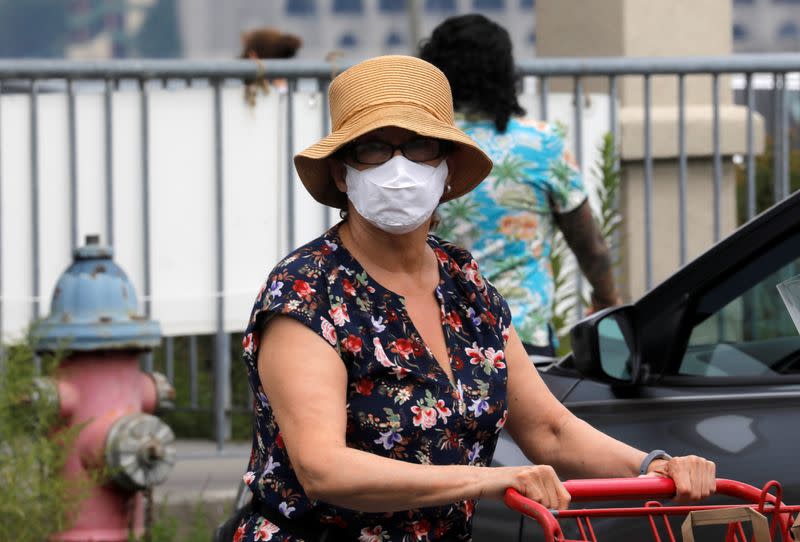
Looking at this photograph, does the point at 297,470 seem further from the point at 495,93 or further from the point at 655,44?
the point at 655,44

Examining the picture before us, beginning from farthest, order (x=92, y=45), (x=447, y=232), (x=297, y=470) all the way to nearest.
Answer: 1. (x=92, y=45)
2. (x=447, y=232)
3. (x=297, y=470)

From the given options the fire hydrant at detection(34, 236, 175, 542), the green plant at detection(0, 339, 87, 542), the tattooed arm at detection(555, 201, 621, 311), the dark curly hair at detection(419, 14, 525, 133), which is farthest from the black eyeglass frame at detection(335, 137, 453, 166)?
the fire hydrant at detection(34, 236, 175, 542)

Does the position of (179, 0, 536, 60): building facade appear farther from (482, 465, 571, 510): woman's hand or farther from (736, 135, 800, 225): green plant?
(482, 465, 571, 510): woman's hand

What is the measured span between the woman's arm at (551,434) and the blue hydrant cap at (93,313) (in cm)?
273

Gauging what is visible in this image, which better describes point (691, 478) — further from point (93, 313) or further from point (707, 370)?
point (93, 313)

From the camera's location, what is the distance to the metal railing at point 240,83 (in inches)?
248

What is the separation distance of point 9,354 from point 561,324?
1.87 meters

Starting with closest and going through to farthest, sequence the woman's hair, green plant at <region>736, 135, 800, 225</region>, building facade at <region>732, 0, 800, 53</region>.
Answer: green plant at <region>736, 135, 800, 225</region> < the woman's hair < building facade at <region>732, 0, 800, 53</region>

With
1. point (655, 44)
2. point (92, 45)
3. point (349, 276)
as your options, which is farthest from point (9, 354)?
point (92, 45)

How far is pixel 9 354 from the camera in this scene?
218 inches

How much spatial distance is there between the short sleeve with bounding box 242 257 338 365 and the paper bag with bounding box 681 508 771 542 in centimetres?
67

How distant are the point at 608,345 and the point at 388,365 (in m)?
0.94

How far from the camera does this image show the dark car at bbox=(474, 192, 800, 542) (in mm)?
3186

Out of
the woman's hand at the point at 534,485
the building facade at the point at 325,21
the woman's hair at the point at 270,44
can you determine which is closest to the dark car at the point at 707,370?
the woman's hand at the point at 534,485
